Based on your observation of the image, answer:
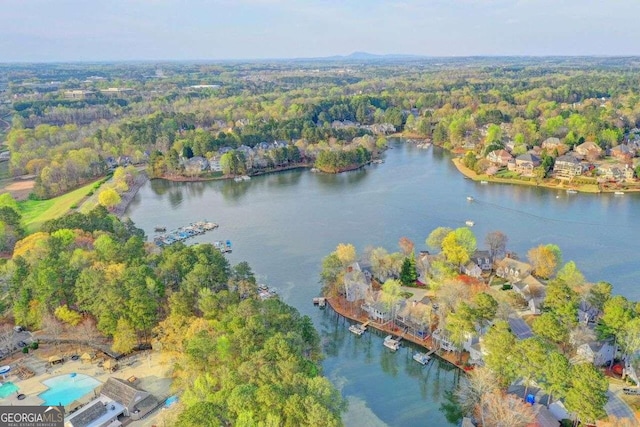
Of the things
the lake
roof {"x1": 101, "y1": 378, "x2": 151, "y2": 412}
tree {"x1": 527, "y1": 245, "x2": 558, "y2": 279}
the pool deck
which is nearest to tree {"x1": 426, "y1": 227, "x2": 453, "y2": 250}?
the lake

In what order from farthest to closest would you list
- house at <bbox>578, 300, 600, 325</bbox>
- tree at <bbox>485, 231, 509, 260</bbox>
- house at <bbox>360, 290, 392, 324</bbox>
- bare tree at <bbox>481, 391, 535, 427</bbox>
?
tree at <bbox>485, 231, 509, 260</bbox>
house at <bbox>360, 290, 392, 324</bbox>
house at <bbox>578, 300, 600, 325</bbox>
bare tree at <bbox>481, 391, 535, 427</bbox>

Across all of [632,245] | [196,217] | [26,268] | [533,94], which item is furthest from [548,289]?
[533,94]

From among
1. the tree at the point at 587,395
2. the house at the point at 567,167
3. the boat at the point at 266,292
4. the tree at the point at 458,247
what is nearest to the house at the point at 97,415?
Answer: the boat at the point at 266,292

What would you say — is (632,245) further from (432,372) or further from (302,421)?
(302,421)

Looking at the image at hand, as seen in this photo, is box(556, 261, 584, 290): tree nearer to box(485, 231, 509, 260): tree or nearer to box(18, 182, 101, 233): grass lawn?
box(485, 231, 509, 260): tree

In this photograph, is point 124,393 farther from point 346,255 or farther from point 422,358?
point 346,255

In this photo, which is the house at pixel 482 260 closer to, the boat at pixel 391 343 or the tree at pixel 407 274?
the tree at pixel 407 274

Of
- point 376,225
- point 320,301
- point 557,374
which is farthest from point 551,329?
point 376,225
